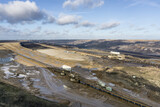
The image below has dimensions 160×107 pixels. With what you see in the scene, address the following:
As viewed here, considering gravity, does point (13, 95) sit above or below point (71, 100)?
above

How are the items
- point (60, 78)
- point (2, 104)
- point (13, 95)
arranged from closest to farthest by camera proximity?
point (2, 104)
point (13, 95)
point (60, 78)

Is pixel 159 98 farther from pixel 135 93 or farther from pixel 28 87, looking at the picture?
pixel 28 87

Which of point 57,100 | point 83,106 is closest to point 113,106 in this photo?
point 83,106

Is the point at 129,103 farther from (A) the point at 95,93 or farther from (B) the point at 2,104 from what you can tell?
(B) the point at 2,104

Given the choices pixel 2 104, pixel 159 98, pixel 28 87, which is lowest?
pixel 159 98

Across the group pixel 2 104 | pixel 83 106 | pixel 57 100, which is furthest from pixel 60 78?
pixel 2 104

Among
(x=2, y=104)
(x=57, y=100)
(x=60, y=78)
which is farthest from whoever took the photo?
(x=60, y=78)

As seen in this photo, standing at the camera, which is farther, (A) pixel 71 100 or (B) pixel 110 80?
(B) pixel 110 80

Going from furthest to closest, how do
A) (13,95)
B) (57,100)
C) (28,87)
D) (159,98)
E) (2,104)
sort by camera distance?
(28,87) → (159,98) → (57,100) → (13,95) → (2,104)

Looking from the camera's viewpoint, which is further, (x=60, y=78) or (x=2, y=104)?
(x=60, y=78)
